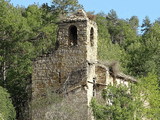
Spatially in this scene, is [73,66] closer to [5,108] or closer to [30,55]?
[5,108]

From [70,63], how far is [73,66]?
0.84 feet

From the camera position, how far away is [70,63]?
84.8ft

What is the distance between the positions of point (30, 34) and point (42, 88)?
1135 cm

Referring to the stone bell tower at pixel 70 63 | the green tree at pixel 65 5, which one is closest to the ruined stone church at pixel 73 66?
the stone bell tower at pixel 70 63

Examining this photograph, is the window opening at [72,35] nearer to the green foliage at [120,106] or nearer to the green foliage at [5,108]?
the green foliage at [120,106]

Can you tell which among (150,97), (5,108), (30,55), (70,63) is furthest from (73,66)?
(30,55)

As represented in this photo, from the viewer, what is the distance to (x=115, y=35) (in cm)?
9506

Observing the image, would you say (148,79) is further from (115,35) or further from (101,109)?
(115,35)

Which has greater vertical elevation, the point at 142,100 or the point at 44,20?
the point at 44,20

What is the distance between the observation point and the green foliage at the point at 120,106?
72.8 ft

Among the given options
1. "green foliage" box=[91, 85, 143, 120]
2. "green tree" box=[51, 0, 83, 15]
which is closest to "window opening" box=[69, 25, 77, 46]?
"green foliage" box=[91, 85, 143, 120]

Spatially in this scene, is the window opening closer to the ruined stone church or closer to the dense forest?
the ruined stone church

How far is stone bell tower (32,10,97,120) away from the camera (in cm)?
2519

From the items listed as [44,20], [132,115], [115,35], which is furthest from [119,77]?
[115,35]
